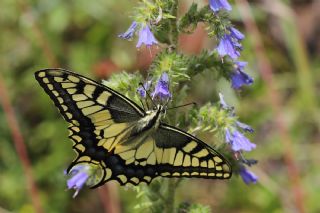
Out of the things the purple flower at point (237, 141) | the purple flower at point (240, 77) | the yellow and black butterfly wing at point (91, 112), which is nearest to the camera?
the yellow and black butterfly wing at point (91, 112)

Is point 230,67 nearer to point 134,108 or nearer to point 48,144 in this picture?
point 134,108

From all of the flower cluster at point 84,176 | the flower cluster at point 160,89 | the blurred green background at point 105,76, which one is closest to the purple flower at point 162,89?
the flower cluster at point 160,89

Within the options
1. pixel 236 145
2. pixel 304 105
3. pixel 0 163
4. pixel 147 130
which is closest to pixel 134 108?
pixel 147 130

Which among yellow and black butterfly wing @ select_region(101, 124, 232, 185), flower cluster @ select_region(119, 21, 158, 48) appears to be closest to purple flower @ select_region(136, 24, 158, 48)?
flower cluster @ select_region(119, 21, 158, 48)

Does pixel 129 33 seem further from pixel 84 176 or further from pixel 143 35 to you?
pixel 84 176

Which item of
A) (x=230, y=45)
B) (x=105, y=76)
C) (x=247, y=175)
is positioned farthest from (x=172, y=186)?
(x=105, y=76)

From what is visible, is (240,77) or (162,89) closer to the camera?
(162,89)

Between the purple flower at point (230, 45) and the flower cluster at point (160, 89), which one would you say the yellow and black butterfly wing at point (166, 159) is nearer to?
the flower cluster at point (160, 89)
